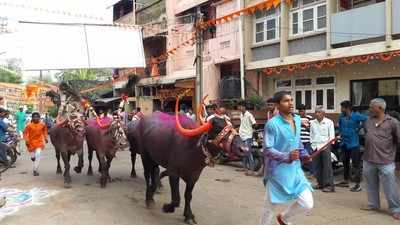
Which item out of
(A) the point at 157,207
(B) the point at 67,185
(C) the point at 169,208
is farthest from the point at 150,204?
(B) the point at 67,185

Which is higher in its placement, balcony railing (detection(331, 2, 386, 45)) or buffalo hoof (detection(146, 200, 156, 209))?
balcony railing (detection(331, 2, 386, 45))

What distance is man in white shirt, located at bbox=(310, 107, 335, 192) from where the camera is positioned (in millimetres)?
9430

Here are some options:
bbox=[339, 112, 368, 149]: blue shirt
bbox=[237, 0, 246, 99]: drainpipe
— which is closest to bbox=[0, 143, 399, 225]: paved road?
bbox=[339, 112, 368, 149]: blue shirt

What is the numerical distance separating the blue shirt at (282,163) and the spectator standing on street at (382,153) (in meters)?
2.60

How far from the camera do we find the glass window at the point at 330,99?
15750 millimetres

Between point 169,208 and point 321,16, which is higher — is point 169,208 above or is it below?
below

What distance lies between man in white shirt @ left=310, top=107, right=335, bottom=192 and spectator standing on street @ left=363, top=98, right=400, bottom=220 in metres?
1.84

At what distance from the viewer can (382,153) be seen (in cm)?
726

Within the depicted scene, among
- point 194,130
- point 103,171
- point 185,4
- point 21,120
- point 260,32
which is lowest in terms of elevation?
point 103,171

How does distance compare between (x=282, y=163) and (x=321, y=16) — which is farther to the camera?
(x=321, y=16)

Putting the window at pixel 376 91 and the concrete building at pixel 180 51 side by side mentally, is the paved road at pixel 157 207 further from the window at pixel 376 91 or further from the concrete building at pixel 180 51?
the concrete building at pixel 180 51

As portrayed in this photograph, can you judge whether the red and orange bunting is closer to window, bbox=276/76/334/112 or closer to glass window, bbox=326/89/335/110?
window, bbox=276/76/334/112

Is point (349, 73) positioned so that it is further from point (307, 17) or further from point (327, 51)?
point (307, 17)

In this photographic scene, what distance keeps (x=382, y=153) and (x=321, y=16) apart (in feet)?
31.7
